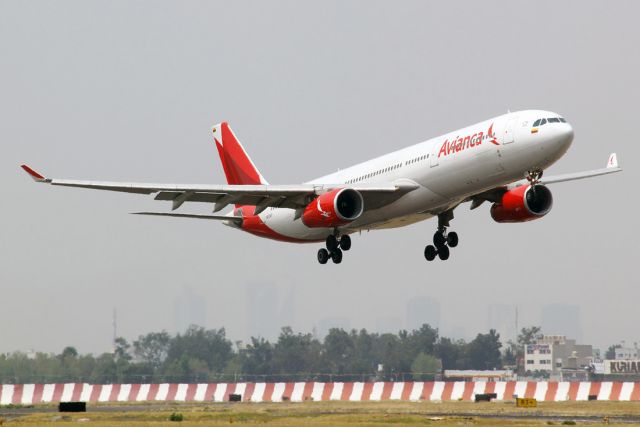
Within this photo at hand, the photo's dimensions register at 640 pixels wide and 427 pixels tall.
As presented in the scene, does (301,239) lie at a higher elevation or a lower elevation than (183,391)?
higher

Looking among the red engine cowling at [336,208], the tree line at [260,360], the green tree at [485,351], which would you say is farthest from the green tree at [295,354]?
the red engine cowling at [336,208]

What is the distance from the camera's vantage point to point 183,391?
7431 cm

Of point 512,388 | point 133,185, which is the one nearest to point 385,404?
point 512,388

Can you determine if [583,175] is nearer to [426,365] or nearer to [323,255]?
[323,255]

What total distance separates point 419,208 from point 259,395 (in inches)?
1076

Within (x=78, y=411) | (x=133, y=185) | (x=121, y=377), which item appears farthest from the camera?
(x=121, y=377)

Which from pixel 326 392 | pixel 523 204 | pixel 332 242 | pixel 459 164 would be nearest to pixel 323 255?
pixel 332 242

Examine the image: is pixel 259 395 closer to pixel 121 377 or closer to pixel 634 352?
pixel 121 377

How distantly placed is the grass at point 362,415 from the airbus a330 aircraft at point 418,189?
316 inches

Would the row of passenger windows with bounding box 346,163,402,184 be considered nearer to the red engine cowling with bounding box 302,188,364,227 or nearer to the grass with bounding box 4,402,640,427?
the red engine cowling with bounding box 302,188,364,227

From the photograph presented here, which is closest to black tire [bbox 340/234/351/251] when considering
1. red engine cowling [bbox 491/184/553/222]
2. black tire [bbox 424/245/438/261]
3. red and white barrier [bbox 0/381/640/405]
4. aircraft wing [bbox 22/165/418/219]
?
aircraft wing [bbox 22/165/418/219]

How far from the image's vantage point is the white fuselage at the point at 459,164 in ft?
149

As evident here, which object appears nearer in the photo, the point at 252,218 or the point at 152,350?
the point at 252,218

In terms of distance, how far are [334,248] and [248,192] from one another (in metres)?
5.67
